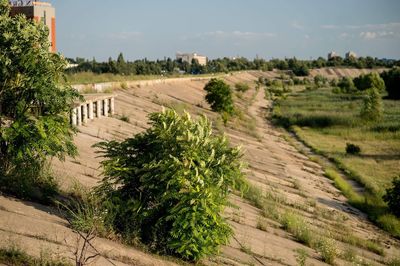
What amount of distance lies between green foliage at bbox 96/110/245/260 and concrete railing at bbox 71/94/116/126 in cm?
768

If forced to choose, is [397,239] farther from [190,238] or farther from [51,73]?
[51,73]

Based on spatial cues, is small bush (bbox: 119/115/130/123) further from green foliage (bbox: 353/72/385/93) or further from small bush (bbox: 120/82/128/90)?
green foliage (bbox: 353/72/385/93)

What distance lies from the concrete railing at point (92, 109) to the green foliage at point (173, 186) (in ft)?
25.2

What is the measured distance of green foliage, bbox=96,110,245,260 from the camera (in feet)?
24.3

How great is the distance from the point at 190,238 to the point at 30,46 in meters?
4.72

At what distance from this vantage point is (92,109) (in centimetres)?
1902

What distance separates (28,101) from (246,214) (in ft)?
22.4

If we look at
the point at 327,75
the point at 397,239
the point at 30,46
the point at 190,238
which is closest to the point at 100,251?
the point at 190,238

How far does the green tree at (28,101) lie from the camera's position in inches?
336

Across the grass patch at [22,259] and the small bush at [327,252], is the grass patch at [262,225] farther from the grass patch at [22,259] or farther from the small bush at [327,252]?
the grass patch at [22,259]

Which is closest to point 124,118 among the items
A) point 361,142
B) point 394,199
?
point 394,199

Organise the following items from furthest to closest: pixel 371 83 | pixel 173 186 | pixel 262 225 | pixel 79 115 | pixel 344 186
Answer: pixel 371 83
pixel 344 186
pixel 79 115
pixel 262 225
pixel 173 186

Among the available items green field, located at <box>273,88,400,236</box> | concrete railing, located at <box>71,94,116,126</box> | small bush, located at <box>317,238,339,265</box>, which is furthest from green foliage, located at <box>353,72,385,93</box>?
small bush, located at <box>317,238,339,265</box>

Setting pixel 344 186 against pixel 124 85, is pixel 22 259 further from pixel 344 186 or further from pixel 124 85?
pixel 124 85
